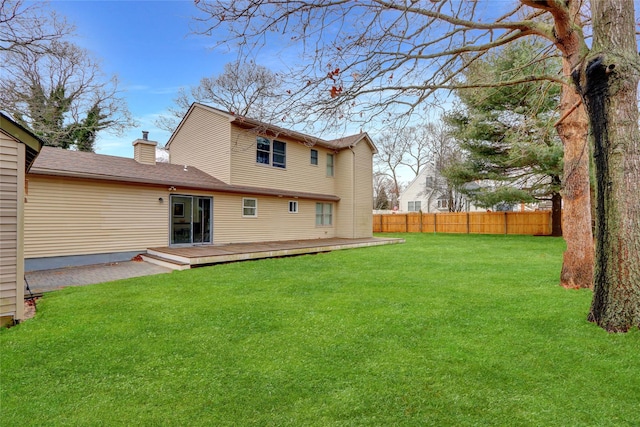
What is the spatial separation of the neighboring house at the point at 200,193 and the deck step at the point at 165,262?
52 cm

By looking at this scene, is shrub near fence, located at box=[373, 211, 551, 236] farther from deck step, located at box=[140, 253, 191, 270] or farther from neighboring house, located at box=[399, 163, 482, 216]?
deck step, located at box=[140, 253, 191, 270]

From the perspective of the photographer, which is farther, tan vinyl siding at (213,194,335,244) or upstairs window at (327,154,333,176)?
upstairs window at (327,154,333,176)

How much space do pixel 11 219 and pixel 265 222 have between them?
31.1 ft

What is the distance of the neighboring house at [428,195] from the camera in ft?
94.0

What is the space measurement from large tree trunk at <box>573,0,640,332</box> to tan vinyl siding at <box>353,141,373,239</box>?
12.6 meters

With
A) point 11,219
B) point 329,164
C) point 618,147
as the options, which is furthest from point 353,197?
point 11,219

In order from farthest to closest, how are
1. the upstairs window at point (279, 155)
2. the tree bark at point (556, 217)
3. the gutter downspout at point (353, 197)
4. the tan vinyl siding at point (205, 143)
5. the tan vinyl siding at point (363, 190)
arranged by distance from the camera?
the tree bark at point (556, 217) < the tan vinyl siding at point (363, 190) < the gutter downspout at point (353, 197) < the upstairs window at point (279, 155) < the tan vinyl siding at point (205, 143)

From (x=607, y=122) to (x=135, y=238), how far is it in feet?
37.3

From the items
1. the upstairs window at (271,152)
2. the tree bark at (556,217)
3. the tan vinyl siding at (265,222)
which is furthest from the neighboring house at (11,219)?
the tree bark at (556,217)

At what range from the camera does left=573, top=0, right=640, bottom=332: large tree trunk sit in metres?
3.70

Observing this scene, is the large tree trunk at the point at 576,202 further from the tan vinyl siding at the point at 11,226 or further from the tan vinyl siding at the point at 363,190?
the tan vinyl siding at the point at 363,190

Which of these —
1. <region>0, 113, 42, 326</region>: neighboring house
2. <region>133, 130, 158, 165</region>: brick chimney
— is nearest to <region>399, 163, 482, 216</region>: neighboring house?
<region>133, 130, 158, 165</region>: brick chimney

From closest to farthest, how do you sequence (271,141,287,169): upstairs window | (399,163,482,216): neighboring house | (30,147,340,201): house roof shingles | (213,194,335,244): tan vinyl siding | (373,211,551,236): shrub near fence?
(30,147,340,201): house roof shingles, (213,194,335,244): tan vinyl siding, (271,141,287,169): upstairs window, (373,211,551,236): shrub near fence, (399,163,482,216): neighboring house

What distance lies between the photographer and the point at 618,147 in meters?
3.74
